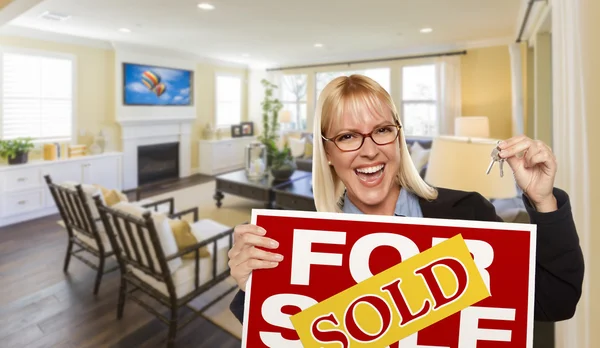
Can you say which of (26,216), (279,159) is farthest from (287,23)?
(26,216)

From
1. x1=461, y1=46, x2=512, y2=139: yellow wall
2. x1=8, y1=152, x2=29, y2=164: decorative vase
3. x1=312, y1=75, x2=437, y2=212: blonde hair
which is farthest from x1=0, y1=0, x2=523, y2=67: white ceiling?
x1=312, y1=75, x2=437, y2=212: blonde hair

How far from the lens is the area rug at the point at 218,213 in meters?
2.47

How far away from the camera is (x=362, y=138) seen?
0.84 meters

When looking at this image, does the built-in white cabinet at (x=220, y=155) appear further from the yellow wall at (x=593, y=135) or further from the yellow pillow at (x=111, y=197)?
the yellow wall at (x=593, y=135)

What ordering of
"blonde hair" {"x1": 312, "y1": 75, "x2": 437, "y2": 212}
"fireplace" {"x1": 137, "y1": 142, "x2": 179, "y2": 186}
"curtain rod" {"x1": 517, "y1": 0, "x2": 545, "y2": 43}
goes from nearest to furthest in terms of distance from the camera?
"blonde hair" {"x1": 312, "y1": 75, "x2": 437, "y2": 212} < "curtain rod" {"x1": 517, "y1": 0, "x2": 545, "y2": 43} < "fireplace" {"x1": 137, "y1": 142, "x2": 179, "y2": 186}

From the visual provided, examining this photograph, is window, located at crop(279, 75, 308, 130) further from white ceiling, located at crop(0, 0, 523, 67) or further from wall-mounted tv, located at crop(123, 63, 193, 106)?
wall-mounted tv, located at crop(123, 63, 193, 106)

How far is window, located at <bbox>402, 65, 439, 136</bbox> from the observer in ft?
22.1

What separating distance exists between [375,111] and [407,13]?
3.93 m

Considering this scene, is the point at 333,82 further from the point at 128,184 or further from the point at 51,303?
the point at 128,184

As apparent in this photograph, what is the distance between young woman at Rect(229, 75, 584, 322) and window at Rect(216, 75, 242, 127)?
25.3 ft

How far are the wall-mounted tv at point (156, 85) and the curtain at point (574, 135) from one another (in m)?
6.40

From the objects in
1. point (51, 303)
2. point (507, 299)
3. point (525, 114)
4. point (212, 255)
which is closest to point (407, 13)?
point (525, 114)

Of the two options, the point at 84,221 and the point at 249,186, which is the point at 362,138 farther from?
the point at 249,186

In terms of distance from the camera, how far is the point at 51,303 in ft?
8.61
